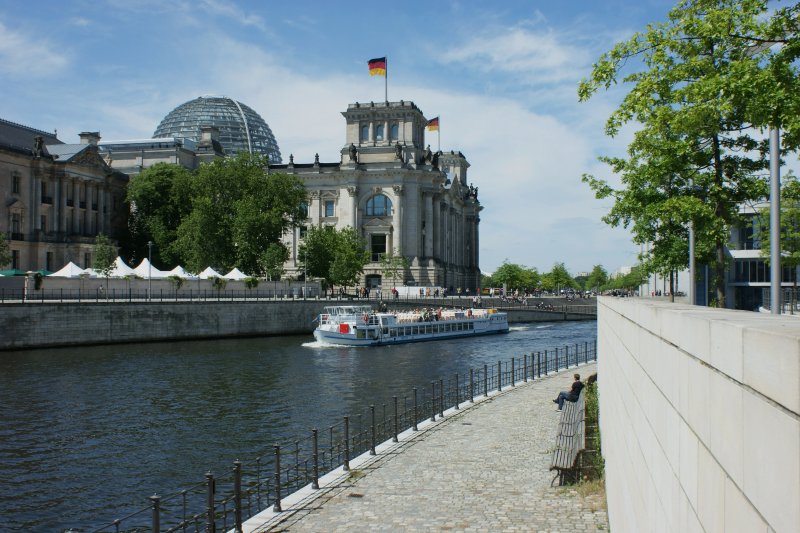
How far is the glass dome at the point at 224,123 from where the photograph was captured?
6511 inches

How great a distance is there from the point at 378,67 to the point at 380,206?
22585 millimetres

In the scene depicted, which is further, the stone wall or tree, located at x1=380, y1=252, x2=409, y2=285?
tree, located at x1=380, y1=252, x2=409, y2=285

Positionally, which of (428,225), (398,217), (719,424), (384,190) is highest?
(384,190)

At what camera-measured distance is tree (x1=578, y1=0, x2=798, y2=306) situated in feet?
46.0

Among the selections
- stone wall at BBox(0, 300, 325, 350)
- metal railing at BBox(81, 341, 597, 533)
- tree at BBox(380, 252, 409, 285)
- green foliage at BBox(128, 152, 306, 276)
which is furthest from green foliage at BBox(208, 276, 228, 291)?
metal railing at BBox(81, 341, 597, 533)

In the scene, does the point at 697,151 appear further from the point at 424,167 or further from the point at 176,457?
the point at 424,167

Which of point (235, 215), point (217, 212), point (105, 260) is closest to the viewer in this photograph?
point (105, 260)

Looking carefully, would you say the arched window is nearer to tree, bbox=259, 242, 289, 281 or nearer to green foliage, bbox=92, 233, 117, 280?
tree, bbox=259, 242, 289, 281

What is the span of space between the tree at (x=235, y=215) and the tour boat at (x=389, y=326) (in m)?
15.6

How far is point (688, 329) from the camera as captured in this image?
5348mm

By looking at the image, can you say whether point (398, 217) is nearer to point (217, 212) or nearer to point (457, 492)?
point (217, 212)

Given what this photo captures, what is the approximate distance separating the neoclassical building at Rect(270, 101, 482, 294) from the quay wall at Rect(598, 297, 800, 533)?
111102 mm

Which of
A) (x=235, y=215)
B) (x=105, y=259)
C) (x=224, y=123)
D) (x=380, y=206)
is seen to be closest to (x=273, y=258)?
(x=235, y=215)

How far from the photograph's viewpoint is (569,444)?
734 inches
